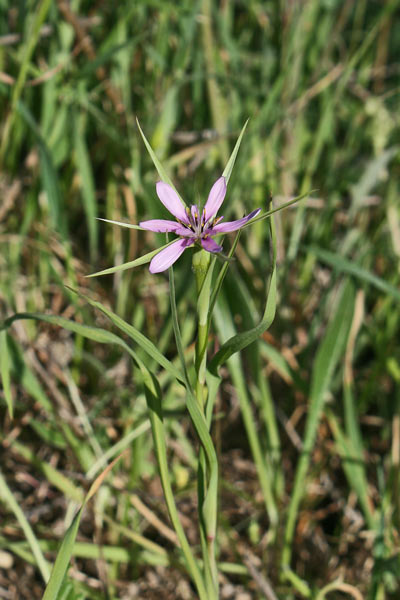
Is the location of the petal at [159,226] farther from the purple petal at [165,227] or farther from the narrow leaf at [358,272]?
the narrow leaf at [358,272]

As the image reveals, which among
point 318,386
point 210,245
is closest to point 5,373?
point 210,245

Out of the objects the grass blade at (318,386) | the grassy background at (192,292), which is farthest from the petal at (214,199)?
the grass blade at (318,386)

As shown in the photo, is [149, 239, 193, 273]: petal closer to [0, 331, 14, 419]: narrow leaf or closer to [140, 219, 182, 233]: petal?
[140, 219, 182, 233]: petal

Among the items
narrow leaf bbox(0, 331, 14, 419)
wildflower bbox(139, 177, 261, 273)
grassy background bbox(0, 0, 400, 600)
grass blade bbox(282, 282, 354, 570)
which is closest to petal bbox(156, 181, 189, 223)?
wildflower bbox(139, 177, 261, 273)

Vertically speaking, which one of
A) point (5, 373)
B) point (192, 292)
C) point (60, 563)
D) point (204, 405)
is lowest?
point (60, 563)

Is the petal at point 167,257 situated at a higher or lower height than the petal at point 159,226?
lower

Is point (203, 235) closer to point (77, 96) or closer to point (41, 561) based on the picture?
point (41, 561)

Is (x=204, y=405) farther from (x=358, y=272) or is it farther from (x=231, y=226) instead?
(x=358, y=272)

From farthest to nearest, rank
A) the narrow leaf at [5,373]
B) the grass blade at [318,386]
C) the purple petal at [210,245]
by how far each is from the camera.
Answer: the grass blade at [318,386] < the narrow leaf at [5,373] < the purple petal at [210,245]
